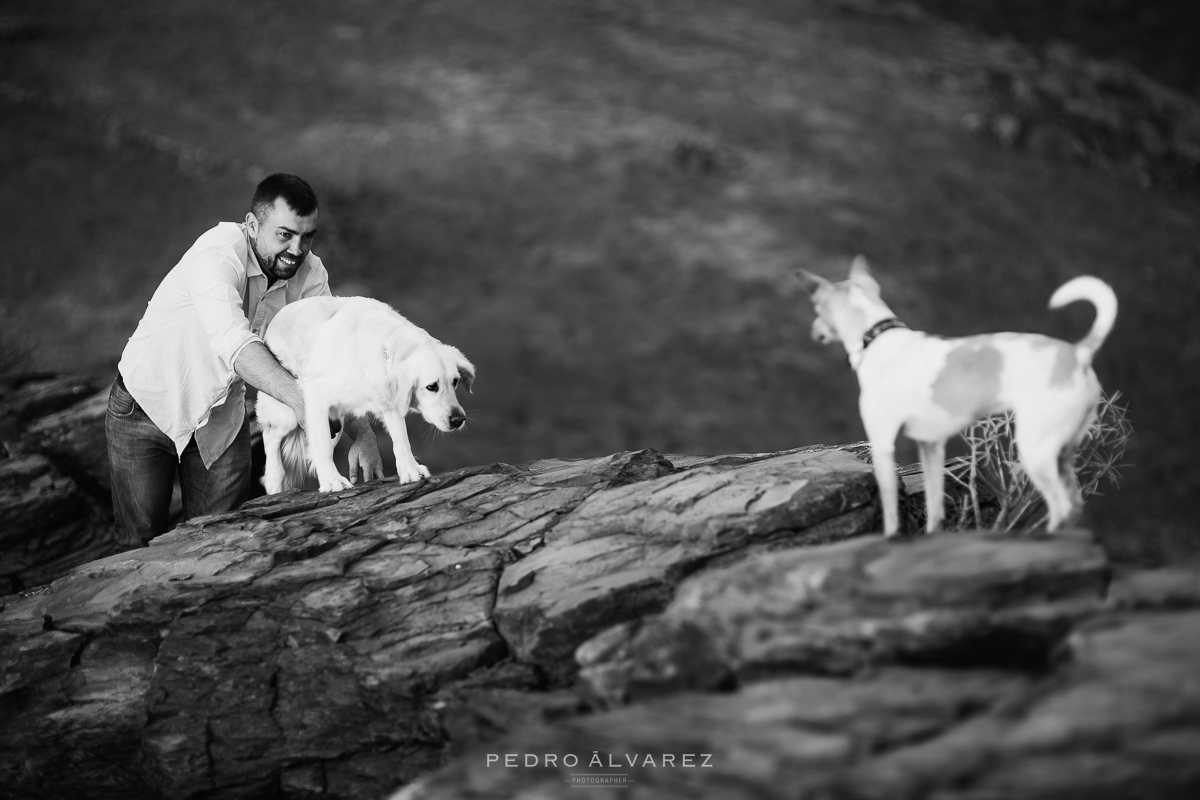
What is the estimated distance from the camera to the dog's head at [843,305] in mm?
5199

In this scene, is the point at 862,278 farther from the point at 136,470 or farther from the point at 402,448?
the point at 136,470

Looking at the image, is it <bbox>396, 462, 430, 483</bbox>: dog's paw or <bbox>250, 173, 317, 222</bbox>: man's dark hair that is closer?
<bbox>250, 173, 317, 222</bbox>: man's dark hair

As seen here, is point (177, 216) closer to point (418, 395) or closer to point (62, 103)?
point (62, 103)

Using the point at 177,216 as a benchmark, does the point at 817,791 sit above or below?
below

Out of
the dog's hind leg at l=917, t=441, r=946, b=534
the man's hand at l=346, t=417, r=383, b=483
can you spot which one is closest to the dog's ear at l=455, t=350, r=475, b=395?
the man's hand at l=346, t=417, r=383, b=483

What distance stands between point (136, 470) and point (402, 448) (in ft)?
6.27

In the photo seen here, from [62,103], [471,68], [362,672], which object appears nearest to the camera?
[362,672]

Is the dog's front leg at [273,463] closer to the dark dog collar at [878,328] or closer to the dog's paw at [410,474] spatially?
the dog's paw at [410,474]

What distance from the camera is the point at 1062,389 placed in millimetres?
4406

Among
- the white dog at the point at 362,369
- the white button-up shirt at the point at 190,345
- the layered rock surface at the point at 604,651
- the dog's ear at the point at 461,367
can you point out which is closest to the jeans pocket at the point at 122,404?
the white button-up shirt at the point at 190,345

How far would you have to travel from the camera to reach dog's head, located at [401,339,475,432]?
6152 mm

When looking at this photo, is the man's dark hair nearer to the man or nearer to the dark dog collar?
the man

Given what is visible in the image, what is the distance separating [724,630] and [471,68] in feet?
86.8

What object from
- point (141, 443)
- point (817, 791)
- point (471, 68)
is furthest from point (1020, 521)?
point (471, 68)
